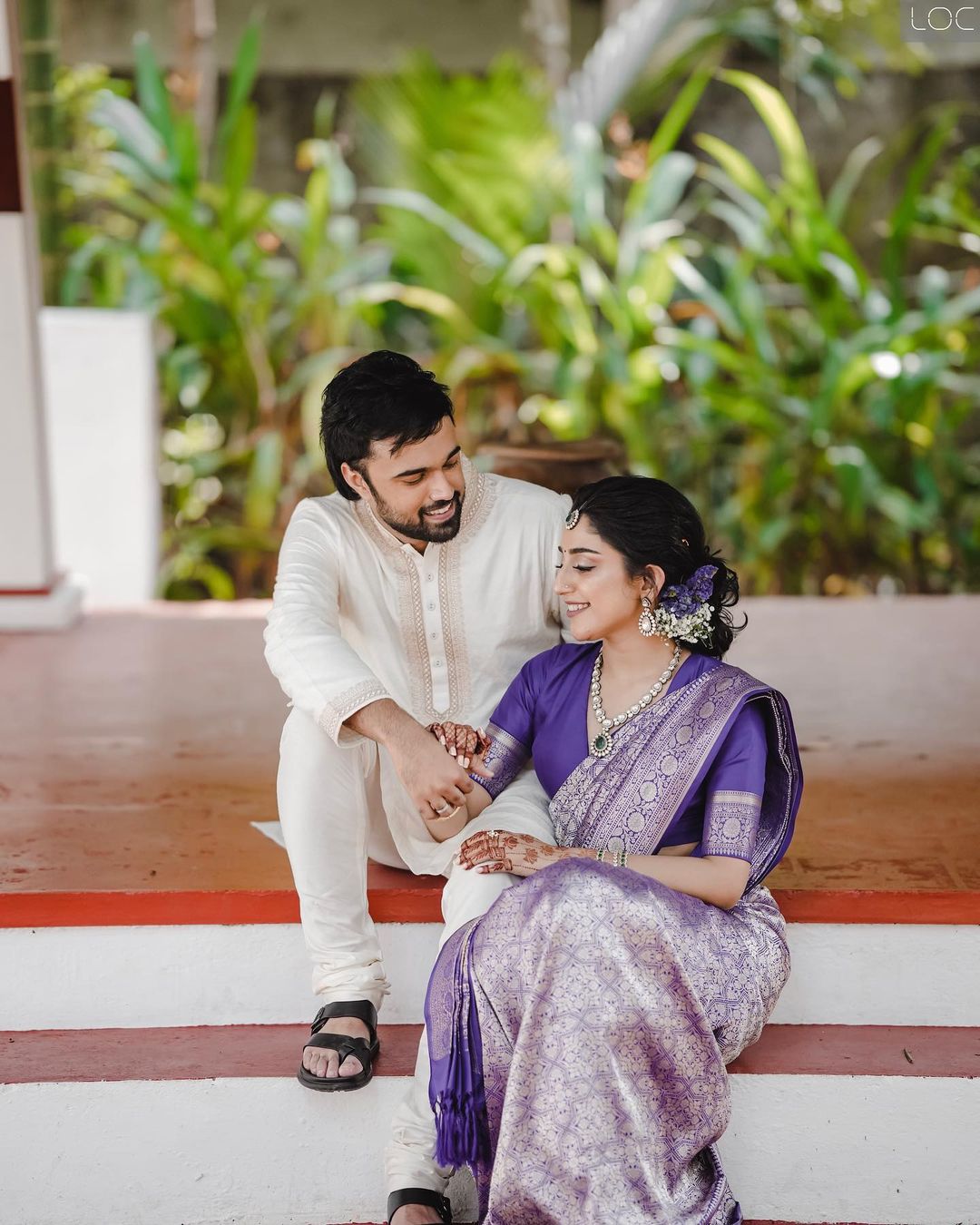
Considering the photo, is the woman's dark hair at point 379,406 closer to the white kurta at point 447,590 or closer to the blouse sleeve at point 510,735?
the white kurta at point 447,590

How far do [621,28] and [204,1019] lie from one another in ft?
14.7

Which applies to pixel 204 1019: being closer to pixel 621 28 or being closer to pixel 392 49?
pixel 621 28

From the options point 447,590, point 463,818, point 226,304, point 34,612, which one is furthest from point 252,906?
point 226,304

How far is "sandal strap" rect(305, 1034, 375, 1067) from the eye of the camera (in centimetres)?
207

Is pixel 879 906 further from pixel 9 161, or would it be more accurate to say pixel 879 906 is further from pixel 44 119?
pixel 44 119

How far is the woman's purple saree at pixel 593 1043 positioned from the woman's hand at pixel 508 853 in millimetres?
Result: 97

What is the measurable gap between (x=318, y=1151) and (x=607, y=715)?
0.75m

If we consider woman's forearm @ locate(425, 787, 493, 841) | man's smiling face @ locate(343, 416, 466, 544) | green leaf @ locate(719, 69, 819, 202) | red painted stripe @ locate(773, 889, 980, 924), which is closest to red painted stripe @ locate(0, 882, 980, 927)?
red painted stripe @ locate(773, 889, 980, 924)

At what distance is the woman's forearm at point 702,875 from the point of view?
6.40ft

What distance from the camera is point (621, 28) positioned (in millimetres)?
5613

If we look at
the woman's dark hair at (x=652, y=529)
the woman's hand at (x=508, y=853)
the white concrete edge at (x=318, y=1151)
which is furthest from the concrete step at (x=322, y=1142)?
the woman's dark hair at (x=652, y=529)

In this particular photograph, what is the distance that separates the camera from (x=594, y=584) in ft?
6.95

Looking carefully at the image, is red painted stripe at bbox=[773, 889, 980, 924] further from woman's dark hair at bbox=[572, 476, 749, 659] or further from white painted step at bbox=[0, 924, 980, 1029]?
woman's dark hair at bbox=[572, 476, 749, 659]

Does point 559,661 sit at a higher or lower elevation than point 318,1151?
higher
